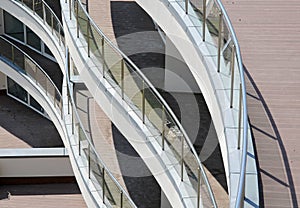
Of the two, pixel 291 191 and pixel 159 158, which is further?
pixel 159 158

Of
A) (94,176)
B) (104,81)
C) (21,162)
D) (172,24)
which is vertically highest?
(172,24)

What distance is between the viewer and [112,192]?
468 inches

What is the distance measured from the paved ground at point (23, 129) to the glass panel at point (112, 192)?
28.1 feet

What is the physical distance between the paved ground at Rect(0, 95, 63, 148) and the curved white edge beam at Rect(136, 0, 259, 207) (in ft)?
28.1

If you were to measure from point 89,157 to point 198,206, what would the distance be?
464 cm

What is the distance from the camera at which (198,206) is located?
8.91 metres

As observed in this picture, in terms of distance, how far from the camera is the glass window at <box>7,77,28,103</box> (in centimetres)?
2314

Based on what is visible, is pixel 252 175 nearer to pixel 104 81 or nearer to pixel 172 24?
pixel 172 24

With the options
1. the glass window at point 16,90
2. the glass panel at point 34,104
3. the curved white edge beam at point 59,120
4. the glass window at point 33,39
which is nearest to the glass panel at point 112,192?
the curved white edge beam at point 59,120

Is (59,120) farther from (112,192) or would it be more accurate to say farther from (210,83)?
(210,83)

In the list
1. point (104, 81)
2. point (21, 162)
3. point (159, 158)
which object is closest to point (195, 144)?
point (159, 158)

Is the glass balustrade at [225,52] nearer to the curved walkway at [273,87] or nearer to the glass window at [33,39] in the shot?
the curved walkway at [273,87]

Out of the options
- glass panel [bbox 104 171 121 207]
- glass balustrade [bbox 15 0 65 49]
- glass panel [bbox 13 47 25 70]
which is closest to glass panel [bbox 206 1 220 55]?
glass panel [bbox 104 171 121 207]

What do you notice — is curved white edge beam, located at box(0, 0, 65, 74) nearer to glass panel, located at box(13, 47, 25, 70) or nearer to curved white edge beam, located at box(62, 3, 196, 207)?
glass panel, located at box(13, 47, 25, 70)
